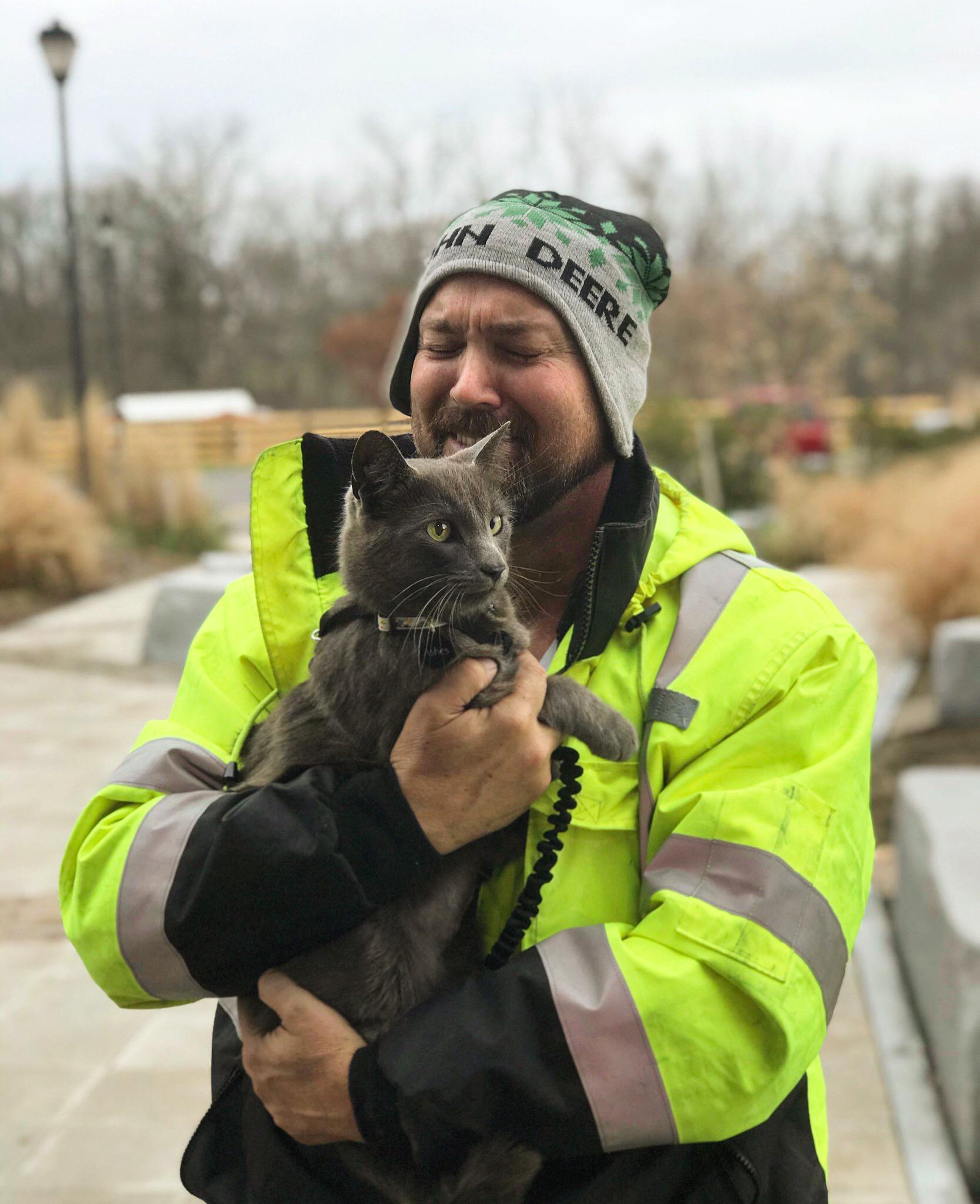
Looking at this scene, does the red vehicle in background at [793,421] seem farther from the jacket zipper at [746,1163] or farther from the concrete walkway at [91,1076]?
the jacket zipper at [746,1163]

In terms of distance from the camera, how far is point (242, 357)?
46688mm

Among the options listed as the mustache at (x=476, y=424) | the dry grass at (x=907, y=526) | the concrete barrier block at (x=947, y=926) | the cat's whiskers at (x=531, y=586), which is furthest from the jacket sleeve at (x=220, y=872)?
the dry grass at (x=907, y=526)

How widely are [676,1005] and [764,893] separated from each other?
19cm

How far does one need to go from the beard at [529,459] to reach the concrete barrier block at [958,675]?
6.04 m

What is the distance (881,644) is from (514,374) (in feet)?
27.5

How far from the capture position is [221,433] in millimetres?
28516

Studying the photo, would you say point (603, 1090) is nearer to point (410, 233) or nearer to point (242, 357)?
point (410, 233)

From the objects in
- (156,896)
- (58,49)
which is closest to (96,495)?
(58,49)

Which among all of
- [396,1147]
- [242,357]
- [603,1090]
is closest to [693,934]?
[603,1090]

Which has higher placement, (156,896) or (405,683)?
(405,683)

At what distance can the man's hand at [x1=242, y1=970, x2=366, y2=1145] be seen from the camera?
5.29 ft

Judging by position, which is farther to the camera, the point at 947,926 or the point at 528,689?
the point at 947,926

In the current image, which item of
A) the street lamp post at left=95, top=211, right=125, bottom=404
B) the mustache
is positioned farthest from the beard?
the street lamp post at left=95, top=211, right=125, bottom=404

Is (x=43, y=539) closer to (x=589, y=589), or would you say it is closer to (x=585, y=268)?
(x=585, y=268)
